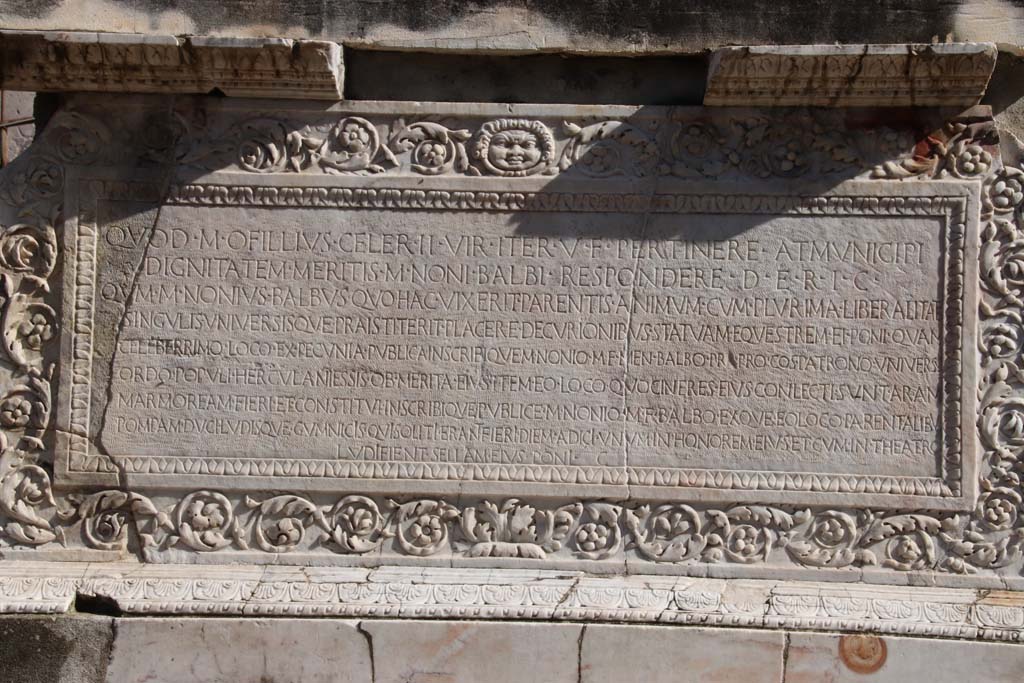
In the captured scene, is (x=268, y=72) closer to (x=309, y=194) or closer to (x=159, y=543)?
(x=309, y=194)

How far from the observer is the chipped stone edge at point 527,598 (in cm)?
381

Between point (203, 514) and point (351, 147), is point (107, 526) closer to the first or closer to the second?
point (203, 514)

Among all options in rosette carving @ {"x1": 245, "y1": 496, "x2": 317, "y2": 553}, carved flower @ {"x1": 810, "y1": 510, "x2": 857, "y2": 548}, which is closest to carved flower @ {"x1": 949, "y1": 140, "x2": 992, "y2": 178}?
carved flower @ {"x1": 810, "y1": 510, "x2": 857, "y2": 548}

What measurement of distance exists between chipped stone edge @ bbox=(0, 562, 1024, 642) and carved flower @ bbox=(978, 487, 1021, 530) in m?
0.28

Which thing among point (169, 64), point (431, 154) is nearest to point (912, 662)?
point (431, 154)

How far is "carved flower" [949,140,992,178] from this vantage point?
394 cm

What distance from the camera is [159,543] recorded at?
4.01 meters

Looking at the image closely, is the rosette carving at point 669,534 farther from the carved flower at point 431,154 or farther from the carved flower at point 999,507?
the carved flower at point 431,154

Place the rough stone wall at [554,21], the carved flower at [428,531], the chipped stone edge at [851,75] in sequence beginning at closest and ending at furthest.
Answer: the chipped stone edge at [851,75] → the rough stone wall at [554,21] → the carved flower at [428,531]

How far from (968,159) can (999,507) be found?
1387 millimetres

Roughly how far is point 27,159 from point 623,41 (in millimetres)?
2455

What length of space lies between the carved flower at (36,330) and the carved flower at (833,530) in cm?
319

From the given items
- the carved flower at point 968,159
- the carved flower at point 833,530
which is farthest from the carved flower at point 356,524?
the carved flower at point 968,159

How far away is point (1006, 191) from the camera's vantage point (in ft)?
13.0
